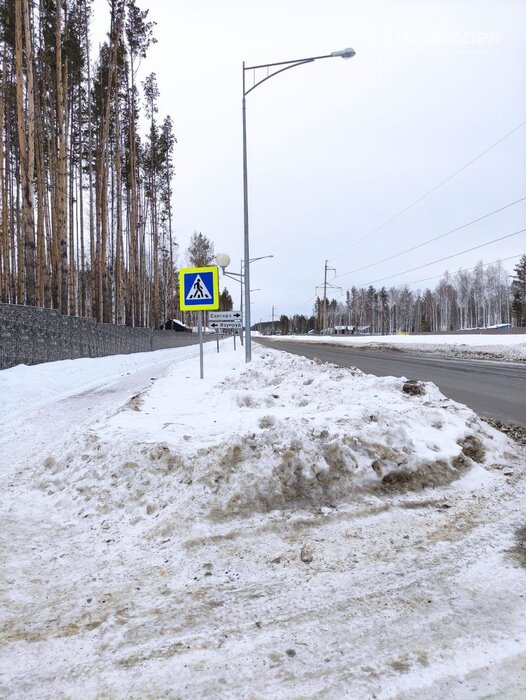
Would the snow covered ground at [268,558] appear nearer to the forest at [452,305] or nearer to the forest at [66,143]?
the forest at [66,143]

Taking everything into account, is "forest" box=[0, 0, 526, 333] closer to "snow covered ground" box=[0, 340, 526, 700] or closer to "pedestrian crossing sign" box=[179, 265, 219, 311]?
"pedestrian crossing sign" box=[179, 265, 219, 311]

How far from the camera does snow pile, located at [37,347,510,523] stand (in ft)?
10.8

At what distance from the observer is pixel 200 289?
9.50 meters

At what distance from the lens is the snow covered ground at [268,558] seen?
1.67 m

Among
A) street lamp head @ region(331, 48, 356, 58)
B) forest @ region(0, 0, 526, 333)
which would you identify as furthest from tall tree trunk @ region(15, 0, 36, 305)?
street lamp head @ region(331, 48, 356, 58)

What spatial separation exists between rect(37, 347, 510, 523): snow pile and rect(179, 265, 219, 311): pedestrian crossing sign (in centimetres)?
476

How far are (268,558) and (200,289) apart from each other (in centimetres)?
756

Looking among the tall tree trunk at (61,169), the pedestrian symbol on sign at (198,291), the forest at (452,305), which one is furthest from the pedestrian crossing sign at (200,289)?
the forest at (452,305)

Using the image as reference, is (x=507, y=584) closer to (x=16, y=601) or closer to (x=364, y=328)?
(x=16, y=601)

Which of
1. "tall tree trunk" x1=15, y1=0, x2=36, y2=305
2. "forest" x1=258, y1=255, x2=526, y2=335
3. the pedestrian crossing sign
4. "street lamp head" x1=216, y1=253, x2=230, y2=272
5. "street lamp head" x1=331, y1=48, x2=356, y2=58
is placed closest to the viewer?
the pedestrian crossing sign

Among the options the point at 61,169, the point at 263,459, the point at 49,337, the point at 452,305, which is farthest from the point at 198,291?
the point at 452,305

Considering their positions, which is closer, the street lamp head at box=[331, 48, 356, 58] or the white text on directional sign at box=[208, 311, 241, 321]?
the street lamp head at box=[331, 48, 356, 58]

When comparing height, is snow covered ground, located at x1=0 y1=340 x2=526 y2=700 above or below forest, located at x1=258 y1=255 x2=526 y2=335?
below

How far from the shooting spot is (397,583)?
2.27 meters
